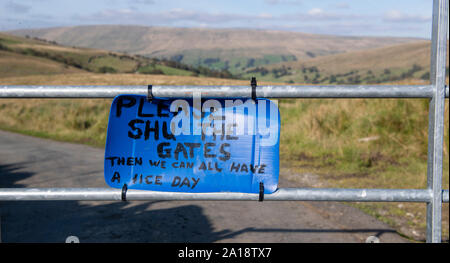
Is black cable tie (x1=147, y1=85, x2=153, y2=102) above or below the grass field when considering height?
above

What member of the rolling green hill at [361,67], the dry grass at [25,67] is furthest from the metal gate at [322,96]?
the rolling green hill at [361,67]

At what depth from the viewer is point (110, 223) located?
16.1ft

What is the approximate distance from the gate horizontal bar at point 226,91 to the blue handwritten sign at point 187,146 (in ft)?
0.35

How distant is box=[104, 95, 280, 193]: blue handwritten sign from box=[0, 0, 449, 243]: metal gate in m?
0.10

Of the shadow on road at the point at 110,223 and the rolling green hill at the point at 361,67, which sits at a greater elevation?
the rolling green hill at the point at 361,67

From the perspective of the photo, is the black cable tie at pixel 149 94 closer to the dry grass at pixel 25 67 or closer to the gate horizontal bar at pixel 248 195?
the gate horizontal bar at pixel 248 195

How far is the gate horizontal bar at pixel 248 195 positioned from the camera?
6.42ft

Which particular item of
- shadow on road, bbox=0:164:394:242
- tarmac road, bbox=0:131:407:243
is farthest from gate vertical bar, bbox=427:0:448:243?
shadow on road, bbox=0:164:394:242

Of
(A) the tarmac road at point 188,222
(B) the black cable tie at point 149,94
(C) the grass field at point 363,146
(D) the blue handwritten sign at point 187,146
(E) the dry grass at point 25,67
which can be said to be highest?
(E) the dry grass at point 25,67

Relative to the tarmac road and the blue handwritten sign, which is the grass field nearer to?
the tarmac road

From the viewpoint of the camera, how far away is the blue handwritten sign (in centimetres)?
209

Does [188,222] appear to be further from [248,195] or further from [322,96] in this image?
[322,96]

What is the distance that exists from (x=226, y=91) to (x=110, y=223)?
344 centimetres
